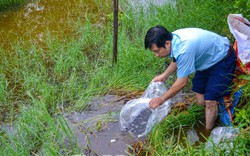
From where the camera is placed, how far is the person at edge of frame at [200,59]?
287 centimetres

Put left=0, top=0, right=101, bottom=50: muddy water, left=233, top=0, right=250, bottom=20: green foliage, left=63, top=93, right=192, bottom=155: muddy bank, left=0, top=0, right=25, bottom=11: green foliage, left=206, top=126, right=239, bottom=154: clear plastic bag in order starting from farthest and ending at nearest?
left=0, top=0, right=25, bottom=11: green foliage, left=0, top=0, right=101, bottom=50: muddy water, left=233, top=0, right=250, bottom=20: green foliage, left=63, top=93, right=192, bottom=155: muddy bank, left=206, top=126, right=239, bottom=154: clear plastic bag

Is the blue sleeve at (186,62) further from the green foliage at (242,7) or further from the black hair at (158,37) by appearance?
the green foliage at (242,7)

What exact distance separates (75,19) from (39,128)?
131 inches

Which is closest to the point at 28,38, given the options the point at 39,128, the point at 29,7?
the point at 29,7

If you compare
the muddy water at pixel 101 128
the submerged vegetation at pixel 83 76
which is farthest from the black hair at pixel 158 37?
the muddy water at pixel 101 128

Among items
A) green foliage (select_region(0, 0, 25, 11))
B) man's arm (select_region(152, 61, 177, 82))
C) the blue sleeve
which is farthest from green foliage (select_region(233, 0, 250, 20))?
green foliage (select_region(0, 0, 25, 11))

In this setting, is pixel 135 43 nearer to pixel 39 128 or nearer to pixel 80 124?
pixel 80 124

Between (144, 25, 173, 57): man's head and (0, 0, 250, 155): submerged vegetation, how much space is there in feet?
2.39

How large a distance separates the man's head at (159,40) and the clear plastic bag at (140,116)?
2.48 ft

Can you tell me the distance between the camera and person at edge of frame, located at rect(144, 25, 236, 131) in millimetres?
2865

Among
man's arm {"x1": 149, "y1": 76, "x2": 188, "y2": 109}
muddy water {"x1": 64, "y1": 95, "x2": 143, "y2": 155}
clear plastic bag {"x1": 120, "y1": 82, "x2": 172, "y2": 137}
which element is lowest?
muddy water {"x1": 64, "y1": 95, "x2": 143, "y2": 155}

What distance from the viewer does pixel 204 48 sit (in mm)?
2980

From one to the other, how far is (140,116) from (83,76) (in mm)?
1373

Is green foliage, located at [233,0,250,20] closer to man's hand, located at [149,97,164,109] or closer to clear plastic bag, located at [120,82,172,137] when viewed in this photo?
clear plastic bag, located at [120,82,172,137]
